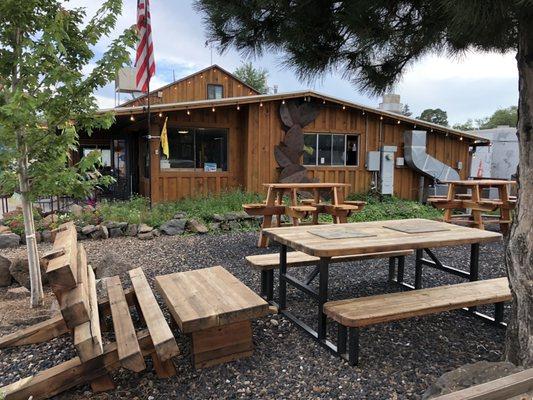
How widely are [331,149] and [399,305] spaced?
937cm

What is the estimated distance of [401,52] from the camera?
360 cm

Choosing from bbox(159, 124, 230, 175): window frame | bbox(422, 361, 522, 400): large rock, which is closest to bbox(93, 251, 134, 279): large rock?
bbox(422, 361, 522, 400): large rock

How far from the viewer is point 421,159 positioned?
40.4 feet

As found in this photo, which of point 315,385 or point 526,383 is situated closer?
point 526,383

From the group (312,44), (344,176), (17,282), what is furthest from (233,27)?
(344,176)

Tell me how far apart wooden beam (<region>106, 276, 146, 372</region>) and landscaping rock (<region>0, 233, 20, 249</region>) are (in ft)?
14.1

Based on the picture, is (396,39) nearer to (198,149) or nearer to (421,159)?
(198,149)

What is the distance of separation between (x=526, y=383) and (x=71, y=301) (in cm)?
223

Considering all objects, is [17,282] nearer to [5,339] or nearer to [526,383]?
[5,339]

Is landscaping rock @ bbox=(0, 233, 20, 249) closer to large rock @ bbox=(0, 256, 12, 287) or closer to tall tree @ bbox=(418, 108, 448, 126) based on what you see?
large rock @ bbox=(0, 256, 12, 287)

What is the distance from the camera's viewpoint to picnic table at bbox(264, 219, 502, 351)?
302 cm

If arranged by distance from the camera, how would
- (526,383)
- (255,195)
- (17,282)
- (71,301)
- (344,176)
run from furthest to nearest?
(344,176) → (255,195) → (17,282) → (71,301) → (526,383)

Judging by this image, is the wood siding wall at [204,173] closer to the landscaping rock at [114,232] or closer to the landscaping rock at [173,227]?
the landscaping rock at [173,227]

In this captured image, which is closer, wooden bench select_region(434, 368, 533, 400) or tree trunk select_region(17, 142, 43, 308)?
wooden bench select_region(434, 368, 533, 400)
